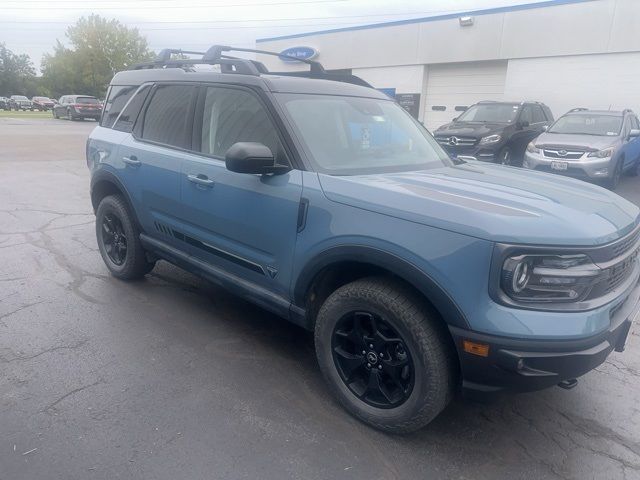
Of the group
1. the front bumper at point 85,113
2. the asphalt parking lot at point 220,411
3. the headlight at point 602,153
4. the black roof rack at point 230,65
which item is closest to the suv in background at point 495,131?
the headlight at point 602,153

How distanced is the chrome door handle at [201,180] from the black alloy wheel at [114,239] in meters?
1.38

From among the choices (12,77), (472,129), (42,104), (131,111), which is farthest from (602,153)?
(12,77)

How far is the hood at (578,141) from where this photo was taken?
31.7ft

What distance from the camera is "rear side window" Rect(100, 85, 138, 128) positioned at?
470 cm

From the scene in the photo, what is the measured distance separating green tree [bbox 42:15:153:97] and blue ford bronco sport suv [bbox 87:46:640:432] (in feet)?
204

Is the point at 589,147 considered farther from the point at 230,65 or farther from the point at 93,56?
the point at 93,56

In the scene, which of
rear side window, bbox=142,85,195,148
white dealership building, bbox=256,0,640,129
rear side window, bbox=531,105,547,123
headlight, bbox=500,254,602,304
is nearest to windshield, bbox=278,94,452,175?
rear side window, bbox=142,85,195,148

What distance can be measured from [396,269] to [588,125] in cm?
1033

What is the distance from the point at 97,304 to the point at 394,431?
2.81m

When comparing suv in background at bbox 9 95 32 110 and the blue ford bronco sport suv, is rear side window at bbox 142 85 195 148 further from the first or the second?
suv in background at bbox 9 95 32 110

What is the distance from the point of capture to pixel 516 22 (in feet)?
58.7

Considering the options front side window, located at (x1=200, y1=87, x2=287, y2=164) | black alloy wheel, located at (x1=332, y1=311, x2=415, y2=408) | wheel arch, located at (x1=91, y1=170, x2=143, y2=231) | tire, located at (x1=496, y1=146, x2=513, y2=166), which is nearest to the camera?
black alloy wheel, located at (x1=332, y1=311, x2=415, y2=408)

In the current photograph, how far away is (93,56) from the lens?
60.4 meters

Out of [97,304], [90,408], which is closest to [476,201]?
[90,408]
